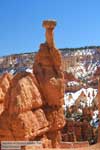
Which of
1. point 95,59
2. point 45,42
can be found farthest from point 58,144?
point 95,59

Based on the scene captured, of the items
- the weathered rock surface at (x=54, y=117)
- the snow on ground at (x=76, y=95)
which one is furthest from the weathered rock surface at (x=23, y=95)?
the snow on ground at (x=76, y=95)

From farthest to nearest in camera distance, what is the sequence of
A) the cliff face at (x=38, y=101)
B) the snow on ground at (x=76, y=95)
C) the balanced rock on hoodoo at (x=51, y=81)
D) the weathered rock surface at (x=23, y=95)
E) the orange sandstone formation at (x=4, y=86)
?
the snow on ground at (x=76, y=95) < the orange sandstone formation at (x=4, y=86) < the balanced rock on hoodoo at (x=51, y=81) < the weathered rock surface at (x=23, y=95) < the cliff face at (x=38, y=101)

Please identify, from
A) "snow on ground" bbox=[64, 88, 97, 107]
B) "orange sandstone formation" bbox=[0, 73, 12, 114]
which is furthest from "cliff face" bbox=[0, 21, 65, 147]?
"snow on ground" bbox=[64, 88, 97, 107]

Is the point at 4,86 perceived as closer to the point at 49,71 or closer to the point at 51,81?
the point at 49,71

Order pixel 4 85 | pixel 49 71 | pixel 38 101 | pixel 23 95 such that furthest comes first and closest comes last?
pixel 4 85
pixel 49 71
pixel 38 101
pixel 23 95

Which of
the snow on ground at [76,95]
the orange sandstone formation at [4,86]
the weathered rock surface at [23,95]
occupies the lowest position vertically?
the weathered rock surface at [23,95]

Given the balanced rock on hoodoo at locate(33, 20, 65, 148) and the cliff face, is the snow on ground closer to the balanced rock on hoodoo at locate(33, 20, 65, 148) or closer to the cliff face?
the balanced rock on hoodoo at locate(33, 20, 65, 148)

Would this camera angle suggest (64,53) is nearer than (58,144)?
No

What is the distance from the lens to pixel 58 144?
3288cm

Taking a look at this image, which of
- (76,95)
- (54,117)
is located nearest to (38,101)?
(54,117)

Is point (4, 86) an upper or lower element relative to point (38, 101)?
upper

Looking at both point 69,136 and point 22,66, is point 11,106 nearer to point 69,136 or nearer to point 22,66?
point 69,136

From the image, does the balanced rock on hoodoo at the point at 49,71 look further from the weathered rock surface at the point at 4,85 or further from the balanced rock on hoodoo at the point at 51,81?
the weathered rock surface at the point at 4,85

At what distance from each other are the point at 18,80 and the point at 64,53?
143371 millimetres
